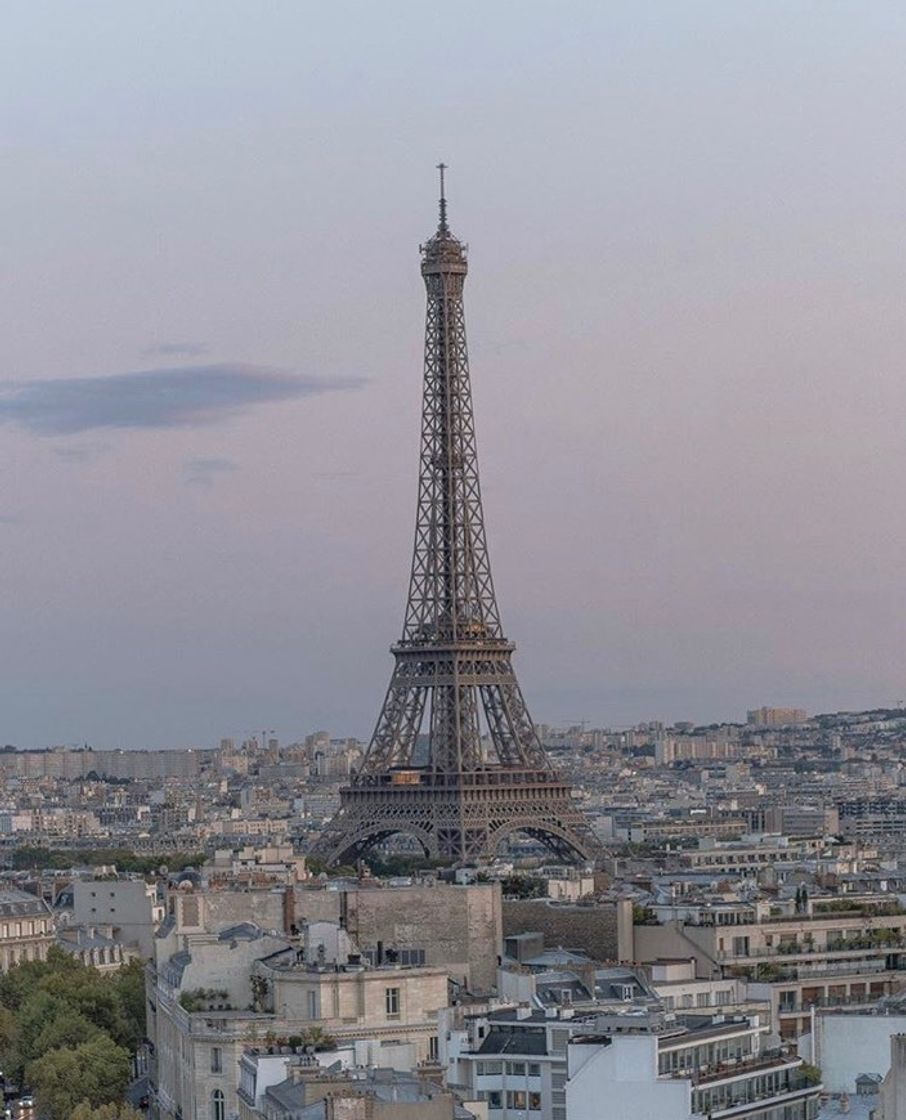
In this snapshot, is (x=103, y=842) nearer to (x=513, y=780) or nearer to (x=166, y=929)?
(x=513, y=780)

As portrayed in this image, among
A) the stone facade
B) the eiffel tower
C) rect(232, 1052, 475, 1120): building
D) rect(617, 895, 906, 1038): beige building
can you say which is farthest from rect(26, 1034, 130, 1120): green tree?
the eiffel tower

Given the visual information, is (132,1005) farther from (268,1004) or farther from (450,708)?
(450,708)

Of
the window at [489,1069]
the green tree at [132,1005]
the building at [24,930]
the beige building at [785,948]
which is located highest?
the building at [24,930]

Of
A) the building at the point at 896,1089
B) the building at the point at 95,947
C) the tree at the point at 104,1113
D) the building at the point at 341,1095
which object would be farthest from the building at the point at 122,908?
the building at the point at 896,1089

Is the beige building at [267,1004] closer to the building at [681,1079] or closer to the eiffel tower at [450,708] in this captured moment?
the building at [681,1079]

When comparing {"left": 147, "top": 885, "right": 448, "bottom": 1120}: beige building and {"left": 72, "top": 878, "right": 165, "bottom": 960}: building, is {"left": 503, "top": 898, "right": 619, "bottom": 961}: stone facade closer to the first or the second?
{"left": 147, "top": 885, "right": 448, "bottom": 1120}: beige building

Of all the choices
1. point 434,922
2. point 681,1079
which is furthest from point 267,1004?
point 681,1079

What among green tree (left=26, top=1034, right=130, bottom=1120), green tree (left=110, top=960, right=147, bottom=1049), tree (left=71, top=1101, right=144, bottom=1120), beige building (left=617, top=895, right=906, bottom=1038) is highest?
beige building (left=617, top=895, right=906, bottom=1038)
